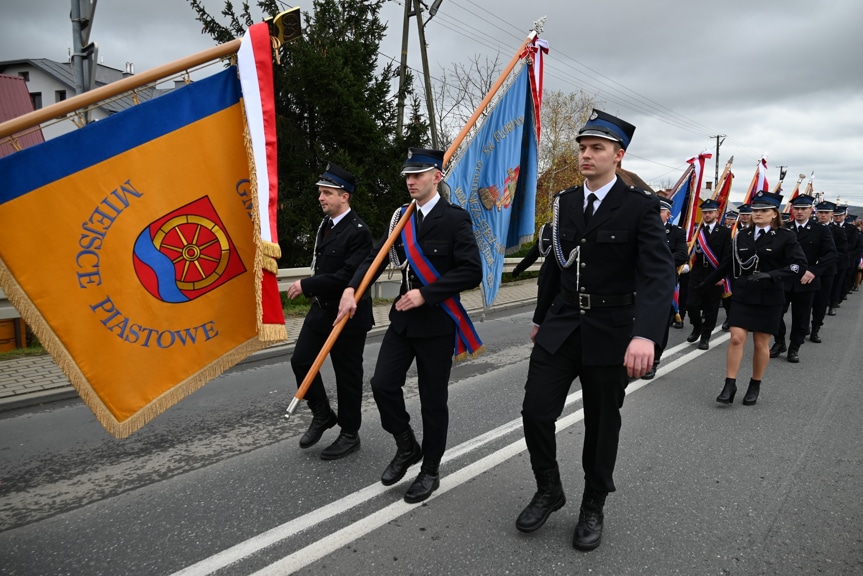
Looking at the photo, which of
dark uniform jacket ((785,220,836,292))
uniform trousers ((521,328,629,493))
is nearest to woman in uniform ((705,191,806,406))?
dark uniform jacket ((785,220,836,292))

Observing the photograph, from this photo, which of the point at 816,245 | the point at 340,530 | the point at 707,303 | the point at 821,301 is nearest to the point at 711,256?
the point at 707,303

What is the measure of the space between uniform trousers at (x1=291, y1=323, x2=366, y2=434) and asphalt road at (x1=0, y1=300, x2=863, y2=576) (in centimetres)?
32

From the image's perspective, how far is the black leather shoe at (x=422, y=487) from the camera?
10.8 feet

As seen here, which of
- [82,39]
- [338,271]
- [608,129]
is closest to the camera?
[608,129]

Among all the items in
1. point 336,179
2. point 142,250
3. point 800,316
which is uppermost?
point 336,179

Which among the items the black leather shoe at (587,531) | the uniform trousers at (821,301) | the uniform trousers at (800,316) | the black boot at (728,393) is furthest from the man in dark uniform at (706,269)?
the black leather shoe at (587,531)

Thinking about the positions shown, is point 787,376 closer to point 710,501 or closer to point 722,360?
point 722,360

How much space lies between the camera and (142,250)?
2.79 meters

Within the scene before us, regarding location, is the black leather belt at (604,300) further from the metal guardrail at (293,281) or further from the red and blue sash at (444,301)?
the metal guardrail at (293,281)

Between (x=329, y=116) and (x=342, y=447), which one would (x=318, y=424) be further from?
(x=329, y=116)

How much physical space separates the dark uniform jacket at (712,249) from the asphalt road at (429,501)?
10.2ft

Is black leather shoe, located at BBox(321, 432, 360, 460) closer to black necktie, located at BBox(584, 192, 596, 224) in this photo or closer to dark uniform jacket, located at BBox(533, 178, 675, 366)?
dark uniform jacket, located at BBox(533, 178, 675, 366)

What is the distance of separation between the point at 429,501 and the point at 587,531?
904 mm

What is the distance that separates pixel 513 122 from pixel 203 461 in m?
3.24
